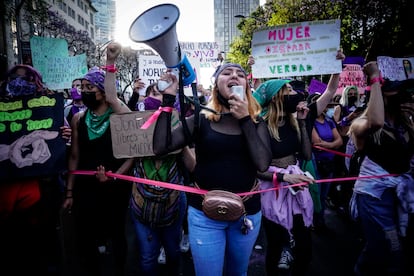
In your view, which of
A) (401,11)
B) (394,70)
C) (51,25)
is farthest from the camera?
(51,25)

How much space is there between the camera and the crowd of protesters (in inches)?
79.5

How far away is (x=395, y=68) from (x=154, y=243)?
570 centimetres

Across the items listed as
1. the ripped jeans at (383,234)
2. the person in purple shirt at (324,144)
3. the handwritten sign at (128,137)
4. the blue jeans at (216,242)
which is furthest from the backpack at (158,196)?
the person in purple shirt at (324,144)

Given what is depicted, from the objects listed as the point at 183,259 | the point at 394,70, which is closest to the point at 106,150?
the point at 183,259

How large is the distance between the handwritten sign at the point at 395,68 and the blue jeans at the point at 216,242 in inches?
183

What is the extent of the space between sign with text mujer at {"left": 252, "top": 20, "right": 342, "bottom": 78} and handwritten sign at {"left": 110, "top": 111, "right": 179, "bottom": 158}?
7.40 feet

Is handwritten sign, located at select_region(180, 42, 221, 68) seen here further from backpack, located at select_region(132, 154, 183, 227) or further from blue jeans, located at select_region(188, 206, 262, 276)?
blue jeans, located at select_region(188, 206, 262, 276)

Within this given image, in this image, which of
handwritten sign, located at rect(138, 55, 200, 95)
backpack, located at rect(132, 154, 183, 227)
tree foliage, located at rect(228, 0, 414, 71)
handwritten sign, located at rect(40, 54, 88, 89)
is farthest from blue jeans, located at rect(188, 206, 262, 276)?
tree foliage, located at rect(228, 0, 414, 71)

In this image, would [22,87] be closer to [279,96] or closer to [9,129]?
[9,129]

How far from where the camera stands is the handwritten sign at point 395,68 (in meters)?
5.30

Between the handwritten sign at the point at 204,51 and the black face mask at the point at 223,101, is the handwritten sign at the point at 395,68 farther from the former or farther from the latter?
the black face mask at the point at 223,101

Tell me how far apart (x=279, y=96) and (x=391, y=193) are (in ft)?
4.33

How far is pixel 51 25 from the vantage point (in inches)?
1081

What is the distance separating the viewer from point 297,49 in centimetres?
413
